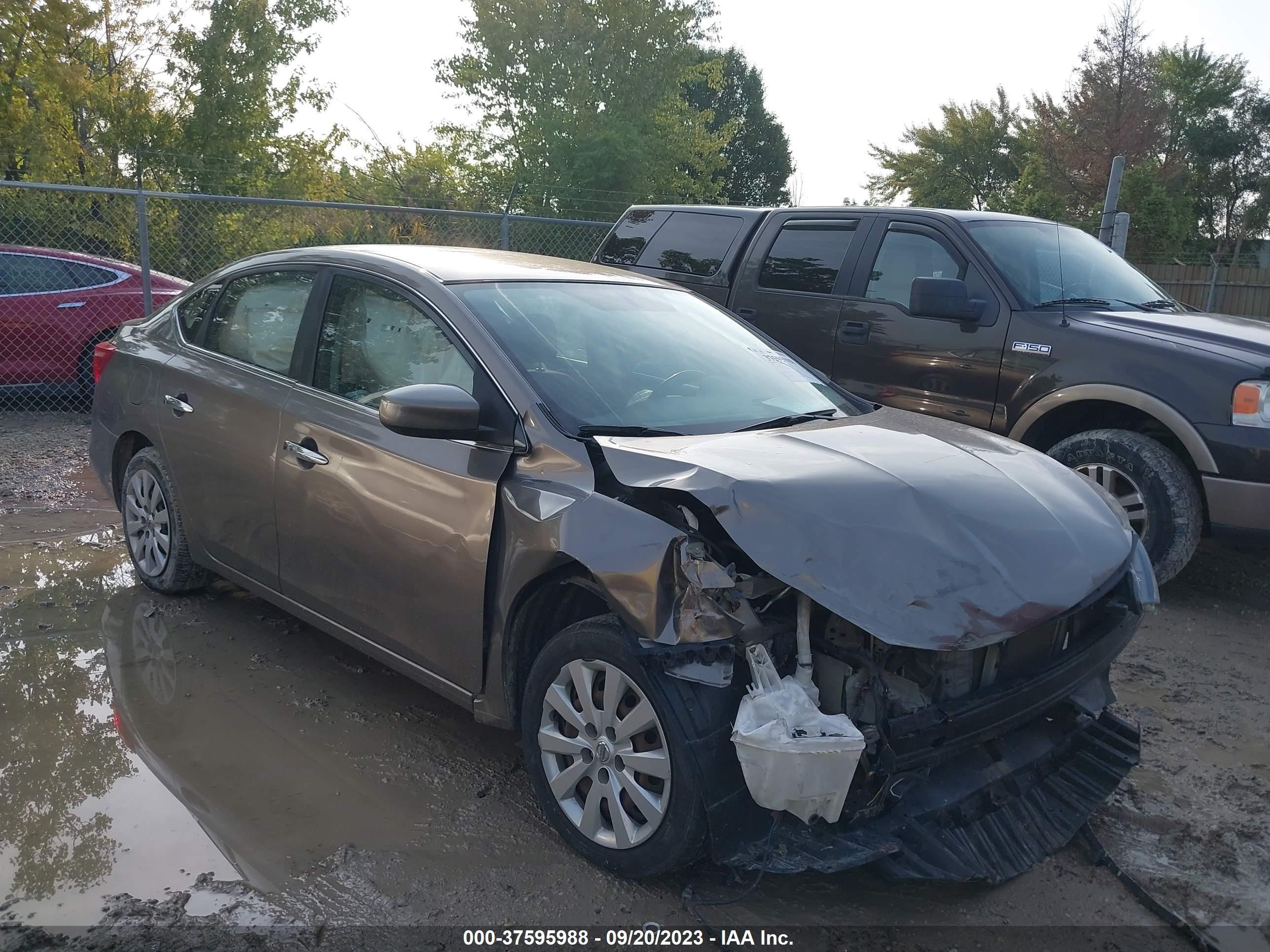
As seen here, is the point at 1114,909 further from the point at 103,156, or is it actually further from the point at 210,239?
the point at 103,156

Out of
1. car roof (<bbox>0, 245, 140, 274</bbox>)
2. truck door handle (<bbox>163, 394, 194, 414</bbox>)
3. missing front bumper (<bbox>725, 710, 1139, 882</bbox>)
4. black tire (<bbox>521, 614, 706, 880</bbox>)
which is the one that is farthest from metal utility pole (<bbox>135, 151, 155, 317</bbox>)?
missing front bumper (<bbox>725, 710, 1139, 882</bbox>)

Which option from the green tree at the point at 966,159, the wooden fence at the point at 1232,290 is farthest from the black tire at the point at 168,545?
the green tree at the point at 966,159

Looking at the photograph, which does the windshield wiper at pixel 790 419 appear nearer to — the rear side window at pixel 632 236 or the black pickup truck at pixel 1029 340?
the black pickup truck at pixel 1029 340

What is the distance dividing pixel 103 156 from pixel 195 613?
13815 millimetres

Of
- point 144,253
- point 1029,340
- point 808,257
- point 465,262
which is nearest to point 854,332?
point 808,257

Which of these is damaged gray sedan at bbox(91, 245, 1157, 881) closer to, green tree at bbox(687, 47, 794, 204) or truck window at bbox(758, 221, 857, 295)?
truck window at bbox(758, 221, 857, 295)

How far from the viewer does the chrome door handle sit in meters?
3.84

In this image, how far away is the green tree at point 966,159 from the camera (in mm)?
45188

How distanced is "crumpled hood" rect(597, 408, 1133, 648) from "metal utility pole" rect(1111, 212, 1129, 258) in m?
6.84

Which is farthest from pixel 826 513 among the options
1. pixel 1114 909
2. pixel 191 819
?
pixel 191 819

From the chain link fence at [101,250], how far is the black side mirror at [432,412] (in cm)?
644

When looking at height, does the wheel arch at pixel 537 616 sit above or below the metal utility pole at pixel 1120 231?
below

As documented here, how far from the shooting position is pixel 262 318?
4512 mm

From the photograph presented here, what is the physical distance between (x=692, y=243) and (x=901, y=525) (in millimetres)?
4987
